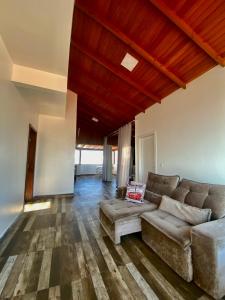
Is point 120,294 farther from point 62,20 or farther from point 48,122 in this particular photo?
point 48,122

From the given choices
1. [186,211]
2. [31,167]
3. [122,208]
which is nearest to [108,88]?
[31,167]

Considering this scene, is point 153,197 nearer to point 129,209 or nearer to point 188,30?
point 129,209

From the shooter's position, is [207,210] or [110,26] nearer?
[207,210]

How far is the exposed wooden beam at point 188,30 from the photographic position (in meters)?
2.05

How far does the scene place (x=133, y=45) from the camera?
2.70 metres

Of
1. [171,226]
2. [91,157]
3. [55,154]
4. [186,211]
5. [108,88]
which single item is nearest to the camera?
[171,226]

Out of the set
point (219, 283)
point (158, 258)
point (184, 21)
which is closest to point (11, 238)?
point (158, 258)

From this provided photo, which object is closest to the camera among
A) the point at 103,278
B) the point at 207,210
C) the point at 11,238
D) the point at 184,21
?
the point at 103,278

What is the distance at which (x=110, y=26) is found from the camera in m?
2.52

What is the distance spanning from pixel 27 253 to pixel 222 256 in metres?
2.21

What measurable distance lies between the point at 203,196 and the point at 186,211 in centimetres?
32

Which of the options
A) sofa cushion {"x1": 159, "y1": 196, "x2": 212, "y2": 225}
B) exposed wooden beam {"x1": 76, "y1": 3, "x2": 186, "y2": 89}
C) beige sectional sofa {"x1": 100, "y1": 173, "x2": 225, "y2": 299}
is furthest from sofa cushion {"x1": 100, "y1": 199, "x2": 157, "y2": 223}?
exposed wooden beam {"x1": 76, "y1": 3, "x2": 186, "y2": 89}

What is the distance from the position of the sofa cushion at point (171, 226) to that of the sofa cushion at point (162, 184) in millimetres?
491

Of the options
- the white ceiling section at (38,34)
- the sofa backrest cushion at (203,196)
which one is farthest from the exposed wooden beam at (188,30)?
the sofa backrest cushion at (203,196)
